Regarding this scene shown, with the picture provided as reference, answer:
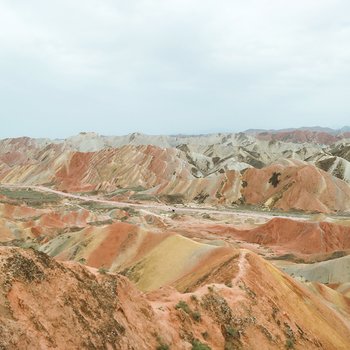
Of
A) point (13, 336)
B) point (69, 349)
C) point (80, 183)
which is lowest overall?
point (80, 183)

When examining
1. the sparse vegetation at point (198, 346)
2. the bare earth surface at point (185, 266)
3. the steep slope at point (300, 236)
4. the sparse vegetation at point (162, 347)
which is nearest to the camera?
the bare earth surface at point (185, 266)

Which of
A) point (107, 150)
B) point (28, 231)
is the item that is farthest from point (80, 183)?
point (28, 231)

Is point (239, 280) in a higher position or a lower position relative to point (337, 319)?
higher

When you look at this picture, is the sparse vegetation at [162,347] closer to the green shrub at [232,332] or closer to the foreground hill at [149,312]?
the foreground hill at [149,312]

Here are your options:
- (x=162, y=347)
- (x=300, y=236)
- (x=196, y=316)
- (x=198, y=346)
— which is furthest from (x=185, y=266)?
(x=300, y=236)

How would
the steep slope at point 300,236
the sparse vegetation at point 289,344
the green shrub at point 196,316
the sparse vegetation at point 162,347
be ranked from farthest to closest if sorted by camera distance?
the steep slope at point 300,236
the sparse vegetation at point 289,344
the green shrub at point 196,316
the sparse vegetation at point 162,347

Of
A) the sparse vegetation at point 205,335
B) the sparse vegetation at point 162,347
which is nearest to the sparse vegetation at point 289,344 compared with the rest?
the sparse vegetation at point 205,335

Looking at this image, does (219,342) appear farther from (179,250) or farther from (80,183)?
(80,183)

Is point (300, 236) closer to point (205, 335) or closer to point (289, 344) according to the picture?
point (289, 344)

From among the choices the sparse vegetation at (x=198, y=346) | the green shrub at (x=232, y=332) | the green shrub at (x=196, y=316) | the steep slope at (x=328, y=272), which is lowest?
the steep slope at (x=328, y=272)
